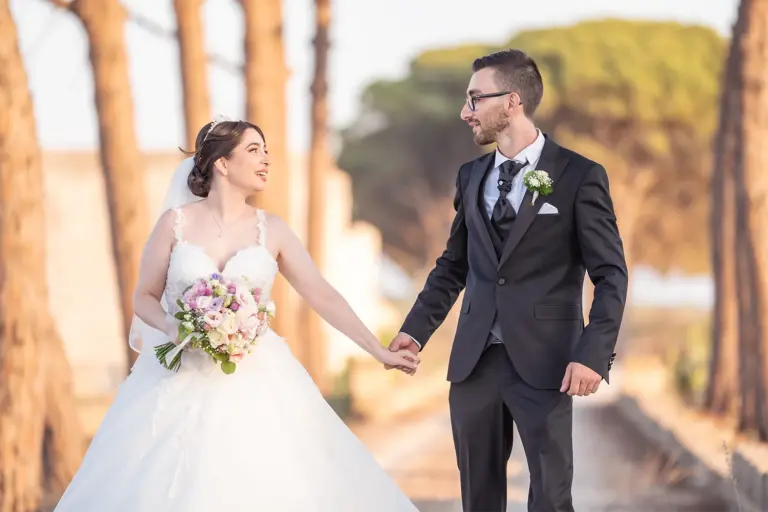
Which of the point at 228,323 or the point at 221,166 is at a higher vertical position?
the point at 221,166

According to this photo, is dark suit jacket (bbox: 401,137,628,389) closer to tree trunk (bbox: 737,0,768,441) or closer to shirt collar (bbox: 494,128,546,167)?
shirt collar (bbox: 494,128,546,167)

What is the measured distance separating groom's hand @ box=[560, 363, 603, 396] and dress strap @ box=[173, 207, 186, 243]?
1.82 meters

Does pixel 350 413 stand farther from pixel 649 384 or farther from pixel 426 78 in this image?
pixel 426 78

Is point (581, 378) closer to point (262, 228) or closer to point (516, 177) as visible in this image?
point (516, 177)

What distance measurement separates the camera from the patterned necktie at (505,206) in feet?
15.6

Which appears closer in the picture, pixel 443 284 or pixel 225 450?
pixel 225 450

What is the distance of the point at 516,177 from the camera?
483 cm

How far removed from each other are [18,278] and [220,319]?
3.40 metres

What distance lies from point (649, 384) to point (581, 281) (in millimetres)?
13209

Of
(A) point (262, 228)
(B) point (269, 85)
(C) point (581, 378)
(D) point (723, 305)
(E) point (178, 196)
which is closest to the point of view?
(C) point (581, 378)

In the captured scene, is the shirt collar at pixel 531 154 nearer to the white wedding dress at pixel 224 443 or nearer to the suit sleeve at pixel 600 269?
the suit sleeve at pixel 600 269

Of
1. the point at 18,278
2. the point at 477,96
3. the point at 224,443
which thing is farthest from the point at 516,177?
the point at 18,278

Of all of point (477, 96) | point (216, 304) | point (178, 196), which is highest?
point (477, 96)

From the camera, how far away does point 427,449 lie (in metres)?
12.7
